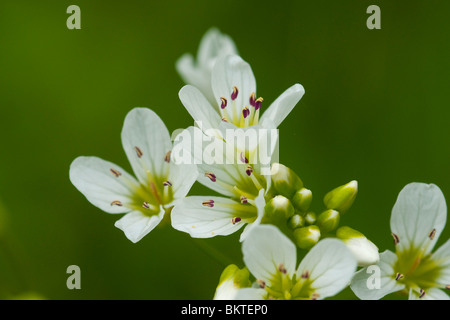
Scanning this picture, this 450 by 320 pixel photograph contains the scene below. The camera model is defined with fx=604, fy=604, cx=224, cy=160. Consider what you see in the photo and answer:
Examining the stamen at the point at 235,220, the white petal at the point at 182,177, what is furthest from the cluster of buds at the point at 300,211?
the white petal at the point at 182,177

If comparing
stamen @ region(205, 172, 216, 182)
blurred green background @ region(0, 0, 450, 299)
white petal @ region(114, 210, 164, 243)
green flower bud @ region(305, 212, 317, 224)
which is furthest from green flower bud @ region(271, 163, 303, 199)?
blurred green background @ region(0, 0, 450, 299)

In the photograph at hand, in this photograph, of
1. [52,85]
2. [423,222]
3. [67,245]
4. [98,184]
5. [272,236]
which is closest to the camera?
[272,236]

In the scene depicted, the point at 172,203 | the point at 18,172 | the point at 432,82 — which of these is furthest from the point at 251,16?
the point at 172,203

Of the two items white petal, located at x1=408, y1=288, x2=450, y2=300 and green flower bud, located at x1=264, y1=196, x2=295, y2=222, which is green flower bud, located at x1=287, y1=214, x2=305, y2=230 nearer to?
green flower bud, located at x1=264, y1=196, x2=295, y2=222

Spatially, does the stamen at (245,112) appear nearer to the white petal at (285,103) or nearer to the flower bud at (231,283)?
the white petal at (285,103)

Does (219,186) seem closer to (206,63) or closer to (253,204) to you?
(253,204)

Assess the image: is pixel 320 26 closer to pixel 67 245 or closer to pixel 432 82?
pixel 432 82
